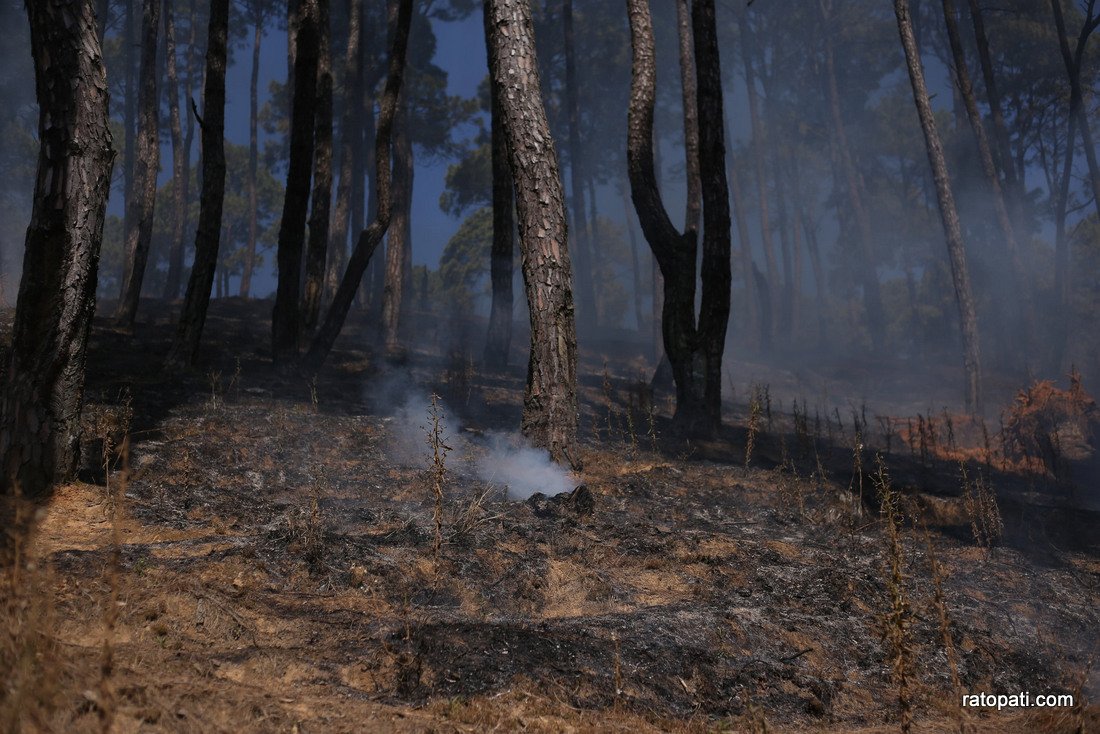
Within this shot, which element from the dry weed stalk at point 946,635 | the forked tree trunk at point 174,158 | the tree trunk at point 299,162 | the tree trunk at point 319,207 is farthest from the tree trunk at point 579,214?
the dry weed stalk at point 946,635

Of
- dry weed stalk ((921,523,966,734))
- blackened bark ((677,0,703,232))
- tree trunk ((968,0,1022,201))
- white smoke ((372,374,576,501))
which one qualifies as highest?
tree trunk ((968,0,1022,201))

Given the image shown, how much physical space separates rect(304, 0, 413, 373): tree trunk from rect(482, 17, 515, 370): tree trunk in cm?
150

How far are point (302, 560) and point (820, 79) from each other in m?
38.4

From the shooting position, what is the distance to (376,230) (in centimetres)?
1079

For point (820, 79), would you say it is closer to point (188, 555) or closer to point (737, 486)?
point (737, 486)

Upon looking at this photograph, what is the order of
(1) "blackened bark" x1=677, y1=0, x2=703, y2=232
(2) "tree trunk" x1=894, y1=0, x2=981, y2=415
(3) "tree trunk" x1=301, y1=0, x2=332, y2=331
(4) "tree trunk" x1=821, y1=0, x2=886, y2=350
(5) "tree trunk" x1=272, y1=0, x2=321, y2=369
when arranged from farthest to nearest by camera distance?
(4) "tree trunk" x1=821, y1=0, x2=886, y2=350 → (2) "tree trunk" x1=894, y1=0, x2=981, y2=415 → (1) "blackened bark" x1=677, y1=0, x2=703, y2=232 → (3) "tree trunk" x1=301, y1=0, x2=332, y2=331 → (5) "tree trunk" x1=272, y1=0, x2=321, y2=369

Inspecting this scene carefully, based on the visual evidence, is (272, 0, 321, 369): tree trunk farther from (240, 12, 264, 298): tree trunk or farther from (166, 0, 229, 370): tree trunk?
(240, 12, 264, 298): tree trunk

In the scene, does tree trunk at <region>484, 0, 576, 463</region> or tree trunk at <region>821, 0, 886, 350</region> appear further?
tree trunk at <region>821, 0, 886, 350</region>

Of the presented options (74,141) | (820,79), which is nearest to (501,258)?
(74,141)

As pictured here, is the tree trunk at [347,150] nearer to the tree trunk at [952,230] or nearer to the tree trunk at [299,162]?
the tree trunk at [299,162]

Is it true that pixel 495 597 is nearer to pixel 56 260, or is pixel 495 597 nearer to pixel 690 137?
pixel 56 260

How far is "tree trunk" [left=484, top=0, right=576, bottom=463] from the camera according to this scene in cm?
659

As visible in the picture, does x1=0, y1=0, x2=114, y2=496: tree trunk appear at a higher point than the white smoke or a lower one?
higher

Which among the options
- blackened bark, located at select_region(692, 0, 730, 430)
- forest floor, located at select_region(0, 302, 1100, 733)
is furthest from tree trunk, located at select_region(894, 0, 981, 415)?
forest floor, located at select_region(0, 302, 1100, 733)
